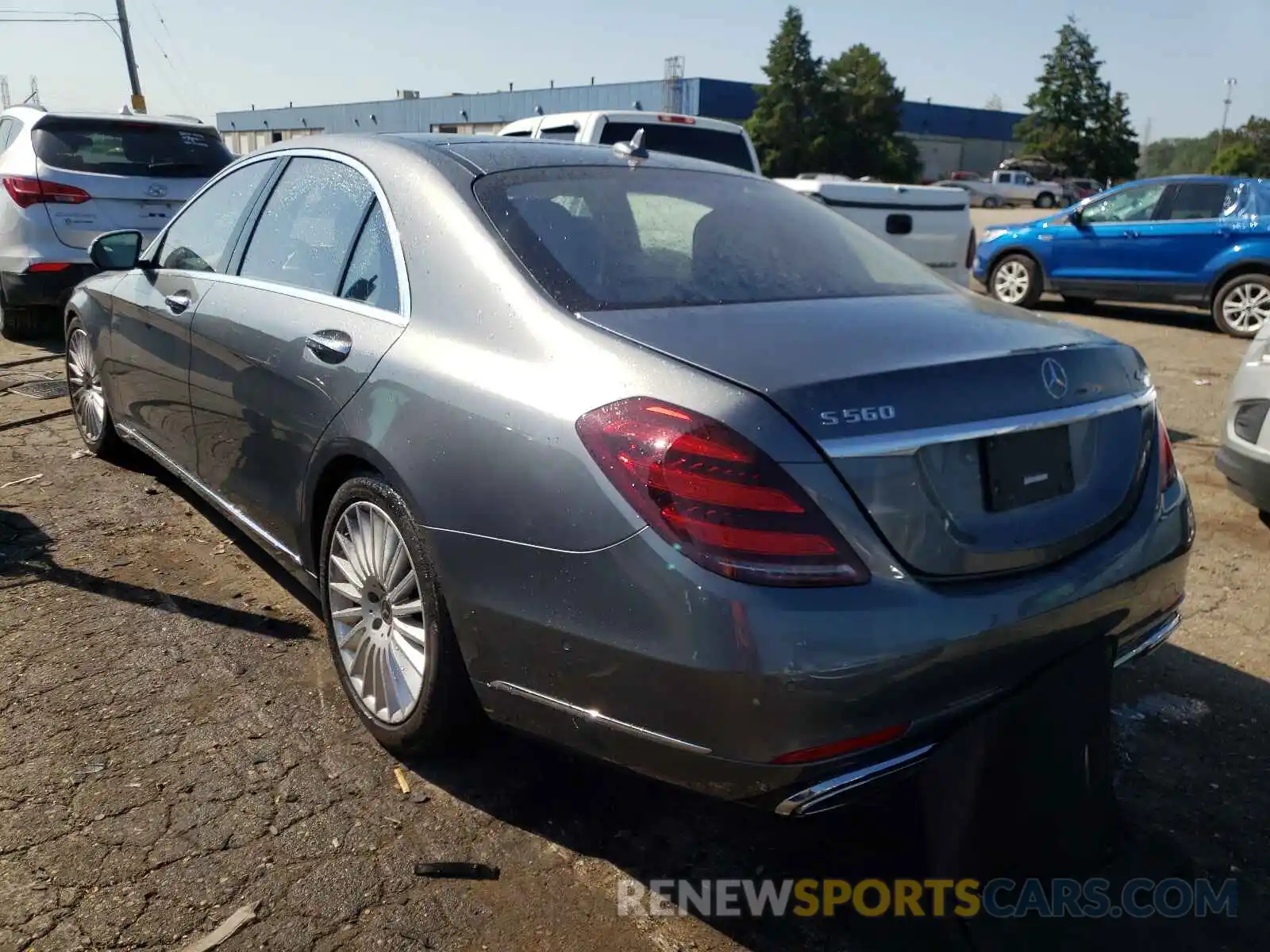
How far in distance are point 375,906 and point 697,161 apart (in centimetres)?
256

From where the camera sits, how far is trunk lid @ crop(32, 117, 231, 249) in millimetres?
8125

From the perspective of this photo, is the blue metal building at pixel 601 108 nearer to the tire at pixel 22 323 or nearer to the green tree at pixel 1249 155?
the green tree at pixel 1249 155

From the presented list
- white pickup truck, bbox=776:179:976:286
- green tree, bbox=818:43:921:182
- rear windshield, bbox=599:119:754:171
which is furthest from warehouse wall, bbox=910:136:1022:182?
white pickup truck, bbox=776:179:976:286

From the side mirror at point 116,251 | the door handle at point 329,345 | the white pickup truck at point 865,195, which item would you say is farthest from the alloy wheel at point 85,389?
the white pickup truck at point 865,195

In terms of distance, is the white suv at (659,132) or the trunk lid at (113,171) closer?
the trunk lid at (113,171)

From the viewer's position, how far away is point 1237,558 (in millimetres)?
4719

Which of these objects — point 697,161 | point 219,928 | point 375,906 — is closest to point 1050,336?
point 697,161

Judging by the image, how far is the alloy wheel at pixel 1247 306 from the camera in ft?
36.3

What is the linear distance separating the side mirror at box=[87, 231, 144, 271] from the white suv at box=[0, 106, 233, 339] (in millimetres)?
3770

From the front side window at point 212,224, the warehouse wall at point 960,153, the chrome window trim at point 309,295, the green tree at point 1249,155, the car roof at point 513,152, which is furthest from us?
the warehouse wall at point 960,153

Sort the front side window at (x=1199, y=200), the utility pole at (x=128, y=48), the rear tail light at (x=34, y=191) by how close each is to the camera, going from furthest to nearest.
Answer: the utility pole at (x=128, y=48) < the front side window at (x=1199, y=200) < the rear tail light at (x=34, y=191)

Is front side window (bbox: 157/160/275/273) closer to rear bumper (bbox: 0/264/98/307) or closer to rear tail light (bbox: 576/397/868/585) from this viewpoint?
rear tail light (bbox: 576/397/868/585)

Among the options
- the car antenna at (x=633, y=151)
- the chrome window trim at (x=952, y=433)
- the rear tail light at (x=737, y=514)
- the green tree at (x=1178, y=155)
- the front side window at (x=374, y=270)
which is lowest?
the green tree at (x=1178, y=155)

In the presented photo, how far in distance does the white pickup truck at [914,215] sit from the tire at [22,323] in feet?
21.3
